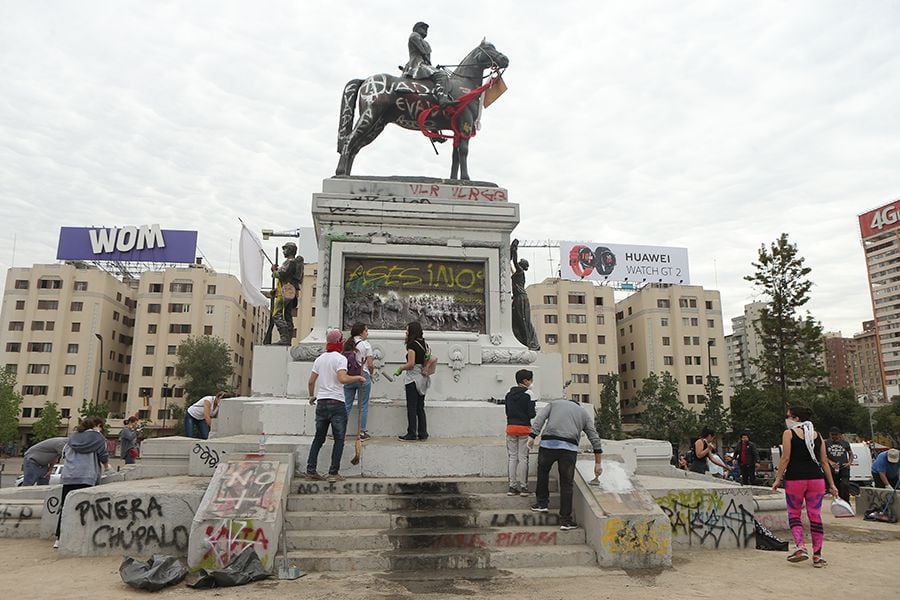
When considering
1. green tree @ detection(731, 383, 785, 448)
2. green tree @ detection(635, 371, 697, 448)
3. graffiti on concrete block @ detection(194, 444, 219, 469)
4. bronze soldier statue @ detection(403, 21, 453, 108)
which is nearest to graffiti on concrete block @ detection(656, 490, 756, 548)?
graffiti on concrete block @ detection(194, 444, 219, 469)

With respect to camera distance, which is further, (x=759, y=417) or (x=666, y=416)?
(x=666, y=416)

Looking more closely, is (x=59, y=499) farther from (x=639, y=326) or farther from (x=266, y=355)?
(x=639, y=326)

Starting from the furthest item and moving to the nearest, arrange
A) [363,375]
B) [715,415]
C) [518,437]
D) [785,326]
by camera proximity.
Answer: [715,415], [785,326], [363,375], [518,437]

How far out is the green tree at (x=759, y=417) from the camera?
50719mm

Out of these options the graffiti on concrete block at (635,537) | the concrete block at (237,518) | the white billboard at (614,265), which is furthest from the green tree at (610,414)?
the concrete block at (237,518)

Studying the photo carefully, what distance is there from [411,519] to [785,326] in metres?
30.0

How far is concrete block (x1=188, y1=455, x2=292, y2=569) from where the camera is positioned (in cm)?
631

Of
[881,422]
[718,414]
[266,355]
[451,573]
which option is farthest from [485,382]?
[881,422]

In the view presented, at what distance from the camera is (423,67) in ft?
46.1

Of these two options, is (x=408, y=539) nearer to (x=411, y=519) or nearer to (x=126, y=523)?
(x=411, y=519)

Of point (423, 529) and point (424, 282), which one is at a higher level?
point (424, 282)

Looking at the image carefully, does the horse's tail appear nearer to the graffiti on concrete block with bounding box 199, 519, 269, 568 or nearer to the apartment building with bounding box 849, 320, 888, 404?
the graffiti on concrete block with bounding box 199, 519, 269, 568

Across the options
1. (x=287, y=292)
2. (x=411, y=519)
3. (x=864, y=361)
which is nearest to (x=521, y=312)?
(x=287, y=292)

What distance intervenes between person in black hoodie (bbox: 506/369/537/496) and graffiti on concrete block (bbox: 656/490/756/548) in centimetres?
170
